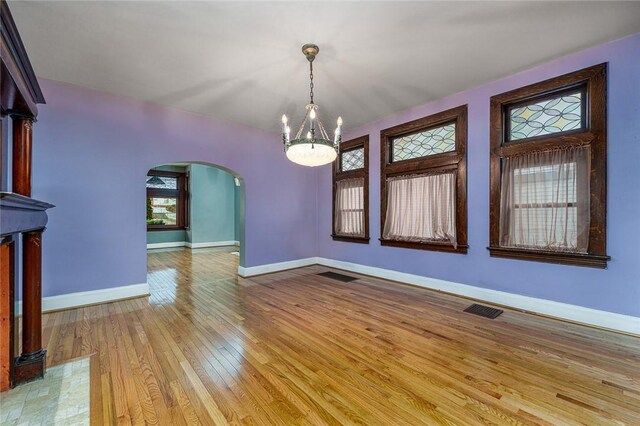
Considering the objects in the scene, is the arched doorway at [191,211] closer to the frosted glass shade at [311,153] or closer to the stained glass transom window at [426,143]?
the stained glass transom window at [426,143]

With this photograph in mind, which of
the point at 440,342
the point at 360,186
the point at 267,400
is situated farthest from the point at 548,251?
the point at 267,400

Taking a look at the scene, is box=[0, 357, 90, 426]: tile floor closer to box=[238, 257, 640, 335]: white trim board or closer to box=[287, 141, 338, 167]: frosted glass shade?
box=[287, 141, 338, 167]: frosted glass shade

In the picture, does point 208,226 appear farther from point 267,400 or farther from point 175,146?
point 267,400

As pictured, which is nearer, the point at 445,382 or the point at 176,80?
the point at 445,382

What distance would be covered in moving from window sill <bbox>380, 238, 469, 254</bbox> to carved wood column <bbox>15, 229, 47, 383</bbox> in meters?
4.41

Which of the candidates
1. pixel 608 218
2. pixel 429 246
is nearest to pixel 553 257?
pixel 608 218

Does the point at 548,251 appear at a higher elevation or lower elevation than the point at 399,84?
lower

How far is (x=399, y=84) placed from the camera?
3693 mm

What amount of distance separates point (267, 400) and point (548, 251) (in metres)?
3.44

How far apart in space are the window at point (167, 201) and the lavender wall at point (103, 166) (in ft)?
19.4

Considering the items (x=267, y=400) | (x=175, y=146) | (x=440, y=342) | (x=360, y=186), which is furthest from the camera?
(x=360, y=186)

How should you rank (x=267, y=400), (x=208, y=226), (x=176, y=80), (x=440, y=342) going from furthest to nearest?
(x=208, y=226) → (x=176, y=80) → (x=440, y=342) → (x=267, y=400)

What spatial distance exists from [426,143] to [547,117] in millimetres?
1559

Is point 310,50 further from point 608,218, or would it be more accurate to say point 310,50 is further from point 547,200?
point 608,218
